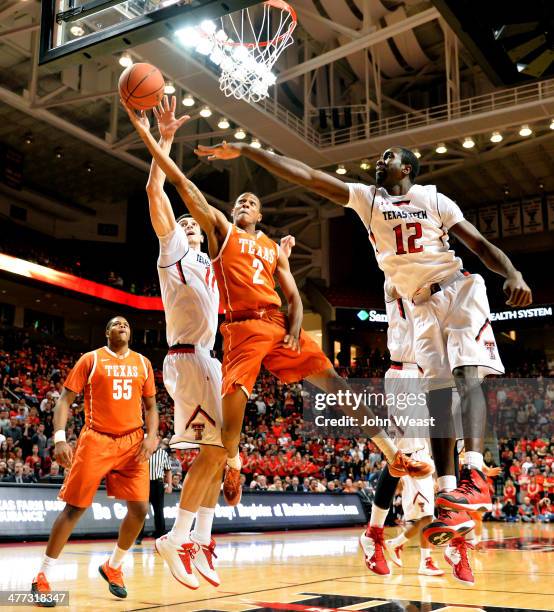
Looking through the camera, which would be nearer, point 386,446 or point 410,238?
point 410,238

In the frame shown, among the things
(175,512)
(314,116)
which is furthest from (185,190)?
(314,116)

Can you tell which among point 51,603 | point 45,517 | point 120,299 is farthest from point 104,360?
point 120,299

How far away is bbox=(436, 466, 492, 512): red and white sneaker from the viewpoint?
375 centimetres

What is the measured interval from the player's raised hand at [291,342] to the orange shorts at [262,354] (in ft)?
0.13

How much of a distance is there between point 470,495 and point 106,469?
9.75 ft

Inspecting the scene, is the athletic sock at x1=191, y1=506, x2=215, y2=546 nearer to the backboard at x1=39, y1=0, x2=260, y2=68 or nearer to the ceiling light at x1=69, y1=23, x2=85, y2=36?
the backboard at x1=39, y1=0, x2=260, y2=68

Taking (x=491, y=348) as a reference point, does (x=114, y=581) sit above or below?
below

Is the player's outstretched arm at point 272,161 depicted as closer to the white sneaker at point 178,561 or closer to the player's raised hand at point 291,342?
the player's raised hand at point 291,342

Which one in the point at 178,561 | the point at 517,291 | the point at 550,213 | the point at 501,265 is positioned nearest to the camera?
the point at 517,291

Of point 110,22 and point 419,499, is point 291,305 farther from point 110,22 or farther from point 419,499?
point 110,22

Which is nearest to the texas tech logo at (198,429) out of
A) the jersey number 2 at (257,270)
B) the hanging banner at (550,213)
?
the jersey number 2 at (257,270)

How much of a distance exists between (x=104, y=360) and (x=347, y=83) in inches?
927

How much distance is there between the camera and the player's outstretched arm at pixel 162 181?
5.13 m

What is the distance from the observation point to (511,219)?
31203 mm
